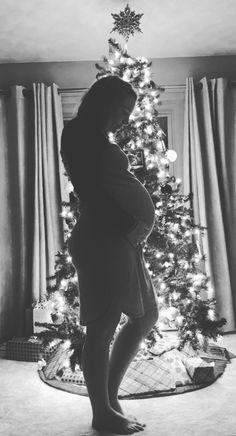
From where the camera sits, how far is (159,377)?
2371 mm

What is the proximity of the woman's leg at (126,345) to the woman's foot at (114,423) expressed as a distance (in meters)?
→ 0.08

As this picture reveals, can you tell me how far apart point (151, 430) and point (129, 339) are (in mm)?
402

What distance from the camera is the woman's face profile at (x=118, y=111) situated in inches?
64.5

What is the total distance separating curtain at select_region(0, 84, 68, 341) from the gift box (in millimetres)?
518

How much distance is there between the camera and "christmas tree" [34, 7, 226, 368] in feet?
8.27

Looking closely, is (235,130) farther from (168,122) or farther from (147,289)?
(147,289)

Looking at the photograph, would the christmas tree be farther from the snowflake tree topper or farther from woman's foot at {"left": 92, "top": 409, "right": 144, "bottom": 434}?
woman's foot at {"left": 92, "top": 409, "right": 144, "bottom": 434}

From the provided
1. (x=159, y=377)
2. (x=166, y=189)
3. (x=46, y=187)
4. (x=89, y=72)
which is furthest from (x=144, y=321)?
(x=89, y=72)

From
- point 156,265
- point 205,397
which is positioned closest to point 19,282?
point 156,265

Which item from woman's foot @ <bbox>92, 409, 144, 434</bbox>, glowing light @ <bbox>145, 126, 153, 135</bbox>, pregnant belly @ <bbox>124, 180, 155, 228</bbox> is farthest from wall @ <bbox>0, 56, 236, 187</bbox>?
woman's foot @ <bbox>92, 409, 144, 434</bbox>

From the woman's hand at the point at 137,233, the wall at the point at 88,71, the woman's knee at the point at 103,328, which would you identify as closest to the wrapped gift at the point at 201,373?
the woman's knee at the point at 103,328

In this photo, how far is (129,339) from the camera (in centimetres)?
171

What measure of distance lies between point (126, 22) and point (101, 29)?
0.30m

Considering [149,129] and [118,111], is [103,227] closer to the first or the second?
[118,111]
